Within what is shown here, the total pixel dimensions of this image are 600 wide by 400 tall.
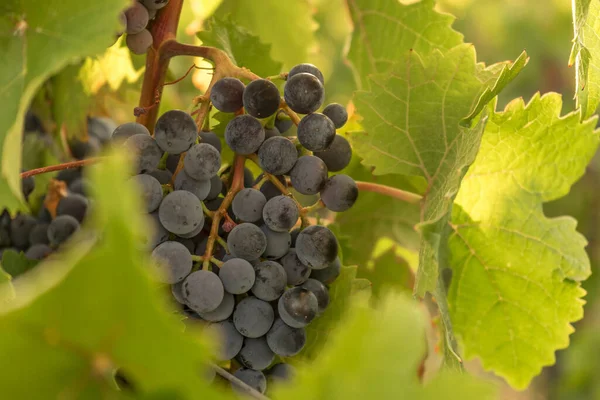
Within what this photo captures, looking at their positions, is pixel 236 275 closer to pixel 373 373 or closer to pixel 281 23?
pixel 373 373

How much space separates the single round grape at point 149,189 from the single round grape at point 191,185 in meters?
0.02

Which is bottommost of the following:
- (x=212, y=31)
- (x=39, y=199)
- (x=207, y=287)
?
(x=39, y=199)

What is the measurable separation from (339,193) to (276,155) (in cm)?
8

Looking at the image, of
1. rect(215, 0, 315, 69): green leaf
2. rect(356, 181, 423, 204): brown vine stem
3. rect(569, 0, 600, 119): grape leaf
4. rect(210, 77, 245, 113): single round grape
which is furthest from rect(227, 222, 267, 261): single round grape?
rect(215, 0, 315, 69): green leaf

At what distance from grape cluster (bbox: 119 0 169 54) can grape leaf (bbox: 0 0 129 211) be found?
10 centimetres

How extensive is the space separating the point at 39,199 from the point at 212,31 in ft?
1.15

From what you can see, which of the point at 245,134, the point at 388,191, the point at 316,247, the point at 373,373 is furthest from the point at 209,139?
the point at 373,373

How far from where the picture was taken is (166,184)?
0.60 metres

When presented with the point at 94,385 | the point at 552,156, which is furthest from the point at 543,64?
the point at 94,385

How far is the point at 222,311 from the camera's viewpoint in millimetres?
597

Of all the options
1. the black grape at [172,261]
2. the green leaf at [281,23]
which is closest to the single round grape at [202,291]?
the black grape at [172,261]

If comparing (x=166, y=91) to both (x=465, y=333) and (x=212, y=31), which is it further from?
(x=465, y=333)

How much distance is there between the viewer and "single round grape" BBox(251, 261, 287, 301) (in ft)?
1.95

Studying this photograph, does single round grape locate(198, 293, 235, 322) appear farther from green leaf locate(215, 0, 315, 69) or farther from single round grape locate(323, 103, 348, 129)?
green leaf locate(215, 0, 315, 69)
